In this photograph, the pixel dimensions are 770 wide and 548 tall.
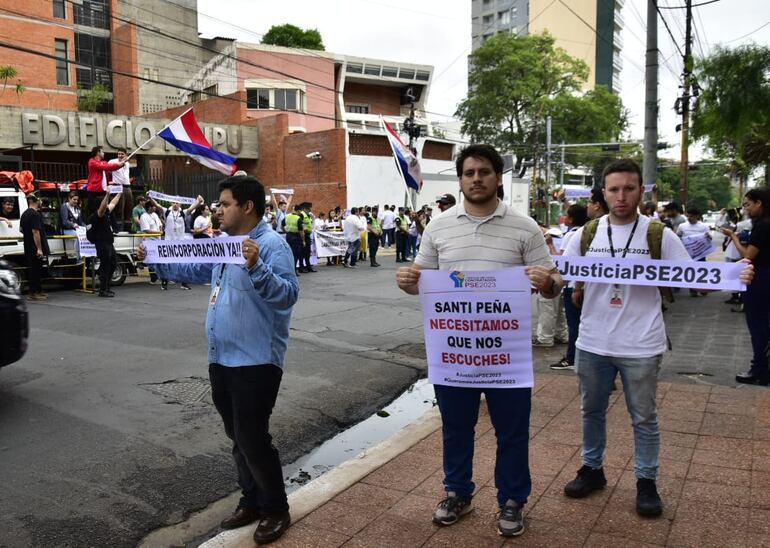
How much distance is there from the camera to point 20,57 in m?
42.0

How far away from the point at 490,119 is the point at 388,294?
39.5 meters

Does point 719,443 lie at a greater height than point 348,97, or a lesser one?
lesser

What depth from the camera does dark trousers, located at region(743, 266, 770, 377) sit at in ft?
22.3

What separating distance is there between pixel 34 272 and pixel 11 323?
806 cm

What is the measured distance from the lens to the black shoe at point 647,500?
3.75m

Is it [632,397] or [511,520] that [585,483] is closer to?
[632,397]

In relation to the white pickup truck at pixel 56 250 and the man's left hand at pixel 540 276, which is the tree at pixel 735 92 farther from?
the man's left hand at pixel 540 276

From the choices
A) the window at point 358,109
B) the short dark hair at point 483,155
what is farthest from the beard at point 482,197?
the window at point 358,109

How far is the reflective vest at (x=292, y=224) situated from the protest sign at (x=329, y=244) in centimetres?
278

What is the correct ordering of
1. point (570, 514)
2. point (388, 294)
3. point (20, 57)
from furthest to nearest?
point (20, 57) → point (388, 294) → point (570, 514)

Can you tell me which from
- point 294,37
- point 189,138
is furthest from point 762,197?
point 294,37

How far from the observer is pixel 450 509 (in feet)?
12.1

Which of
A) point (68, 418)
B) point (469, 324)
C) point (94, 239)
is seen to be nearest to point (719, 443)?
point (469, 324)

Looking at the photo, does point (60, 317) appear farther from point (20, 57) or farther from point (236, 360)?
point (20, 57)
